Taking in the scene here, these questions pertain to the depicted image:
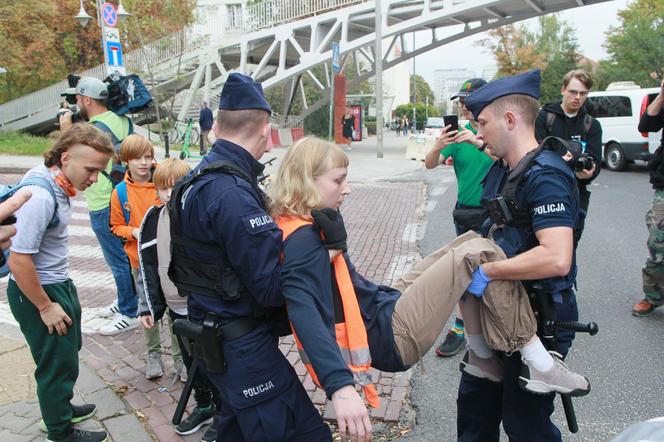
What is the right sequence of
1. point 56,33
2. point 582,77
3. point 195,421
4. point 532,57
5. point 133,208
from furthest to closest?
1. point 532,57
2. point 56,33
3. point 582,77
4. point 133,208
5. point 195,421

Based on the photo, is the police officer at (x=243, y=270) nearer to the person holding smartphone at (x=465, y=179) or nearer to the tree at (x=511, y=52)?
the person holding smartphone at (x=465, y=179)

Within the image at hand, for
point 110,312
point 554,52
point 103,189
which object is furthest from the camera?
point 554,52

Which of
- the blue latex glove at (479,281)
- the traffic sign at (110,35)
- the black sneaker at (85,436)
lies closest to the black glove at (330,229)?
the blue latex glove at (479,281)

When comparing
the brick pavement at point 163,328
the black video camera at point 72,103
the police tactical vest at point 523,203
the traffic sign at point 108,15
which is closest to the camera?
the police tactical vest at point 523,203

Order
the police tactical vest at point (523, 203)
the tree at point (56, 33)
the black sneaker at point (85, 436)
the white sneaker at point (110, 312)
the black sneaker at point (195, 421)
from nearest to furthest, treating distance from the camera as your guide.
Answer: the police tactical vest at point (523, 203)
the black sneaker at point (85, 436)
the black sneaker at point (195, 421)
the white sneaker at point (110, 312)
the tree at point (56, 33)

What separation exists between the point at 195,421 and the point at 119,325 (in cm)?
197

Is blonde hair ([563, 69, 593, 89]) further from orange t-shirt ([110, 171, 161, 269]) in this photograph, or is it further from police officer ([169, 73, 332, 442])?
orange t-shirt ([110, 171, 161, 269])

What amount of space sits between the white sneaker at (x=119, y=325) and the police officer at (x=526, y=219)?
3.65 metres

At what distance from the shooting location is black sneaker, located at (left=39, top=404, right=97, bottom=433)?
3.38 m

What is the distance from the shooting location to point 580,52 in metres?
45.8

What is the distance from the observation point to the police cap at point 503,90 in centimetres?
231

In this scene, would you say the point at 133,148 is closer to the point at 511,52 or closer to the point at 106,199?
the point at 106,199

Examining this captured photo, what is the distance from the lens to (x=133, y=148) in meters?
4.16

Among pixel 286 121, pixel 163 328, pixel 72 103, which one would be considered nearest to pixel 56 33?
pixel 286 121
